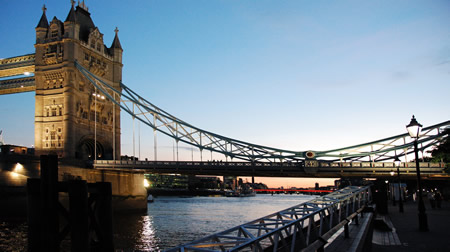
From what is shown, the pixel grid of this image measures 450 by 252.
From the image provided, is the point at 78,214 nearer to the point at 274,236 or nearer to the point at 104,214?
the point at 104,214

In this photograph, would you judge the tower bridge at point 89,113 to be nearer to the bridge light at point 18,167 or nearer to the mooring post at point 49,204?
A: the bridge light at point 18,167

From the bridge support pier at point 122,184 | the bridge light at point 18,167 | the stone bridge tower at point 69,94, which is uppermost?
the stone bridge tower at point 69,94

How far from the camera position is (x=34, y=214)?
1070 cm

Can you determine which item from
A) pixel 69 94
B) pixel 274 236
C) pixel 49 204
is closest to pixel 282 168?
pixel 69 94

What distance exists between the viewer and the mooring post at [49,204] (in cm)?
1058

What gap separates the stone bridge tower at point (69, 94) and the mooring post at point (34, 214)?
4569 centimetres

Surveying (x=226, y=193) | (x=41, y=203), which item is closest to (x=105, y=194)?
(x=41, y=203)

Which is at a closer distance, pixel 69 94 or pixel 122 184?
pixel 122 184

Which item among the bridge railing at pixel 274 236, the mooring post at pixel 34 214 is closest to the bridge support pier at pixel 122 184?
the mooring post at pixel 34 214

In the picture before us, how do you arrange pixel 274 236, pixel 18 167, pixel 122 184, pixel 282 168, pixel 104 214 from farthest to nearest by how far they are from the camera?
pixel 122 184 < pixel 282 168 < pixel 18 167 < pixel 104 214 < pixel 274 236

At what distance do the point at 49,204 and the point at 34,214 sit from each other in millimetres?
524

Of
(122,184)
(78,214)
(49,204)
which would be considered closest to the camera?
(78,214)

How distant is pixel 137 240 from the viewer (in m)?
29.4

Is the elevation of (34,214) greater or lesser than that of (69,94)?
lesser
